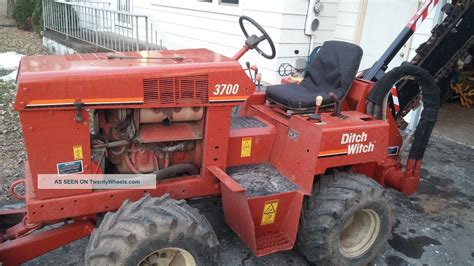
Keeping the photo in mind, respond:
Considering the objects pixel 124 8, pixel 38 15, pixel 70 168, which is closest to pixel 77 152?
pixel 70 168

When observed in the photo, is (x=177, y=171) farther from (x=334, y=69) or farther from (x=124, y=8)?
(x=124, y=8)

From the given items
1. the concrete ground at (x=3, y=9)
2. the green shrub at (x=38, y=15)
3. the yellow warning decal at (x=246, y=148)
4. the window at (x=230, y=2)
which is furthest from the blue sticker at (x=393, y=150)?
the concrete ground at (x=3, y=9)

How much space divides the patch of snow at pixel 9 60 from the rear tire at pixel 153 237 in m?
7.72

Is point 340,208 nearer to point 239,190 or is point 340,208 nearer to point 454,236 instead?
point 239,190

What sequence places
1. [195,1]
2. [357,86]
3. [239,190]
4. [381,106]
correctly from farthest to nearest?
[195,1] < [357,86] < [381,106] < [239,190]

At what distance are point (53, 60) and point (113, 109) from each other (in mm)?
529

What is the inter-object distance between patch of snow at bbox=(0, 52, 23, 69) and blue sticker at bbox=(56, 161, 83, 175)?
24.0ft

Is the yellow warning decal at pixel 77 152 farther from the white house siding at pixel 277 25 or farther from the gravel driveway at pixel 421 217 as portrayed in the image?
the white house siding at pixel 277 25

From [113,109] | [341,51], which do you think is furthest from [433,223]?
[113,109]

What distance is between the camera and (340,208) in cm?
299

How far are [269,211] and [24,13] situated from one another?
14580 mm

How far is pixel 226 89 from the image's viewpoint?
9.30 feet

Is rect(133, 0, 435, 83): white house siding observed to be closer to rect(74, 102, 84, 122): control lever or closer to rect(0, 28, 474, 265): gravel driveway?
rect(0, 28, 474, 265): gravel driveway

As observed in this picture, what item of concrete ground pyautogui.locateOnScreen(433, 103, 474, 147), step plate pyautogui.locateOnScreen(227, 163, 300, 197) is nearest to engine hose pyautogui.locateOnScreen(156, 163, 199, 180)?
step plate pyautogui.locateOnScreen(227, 163, 300, 197)
